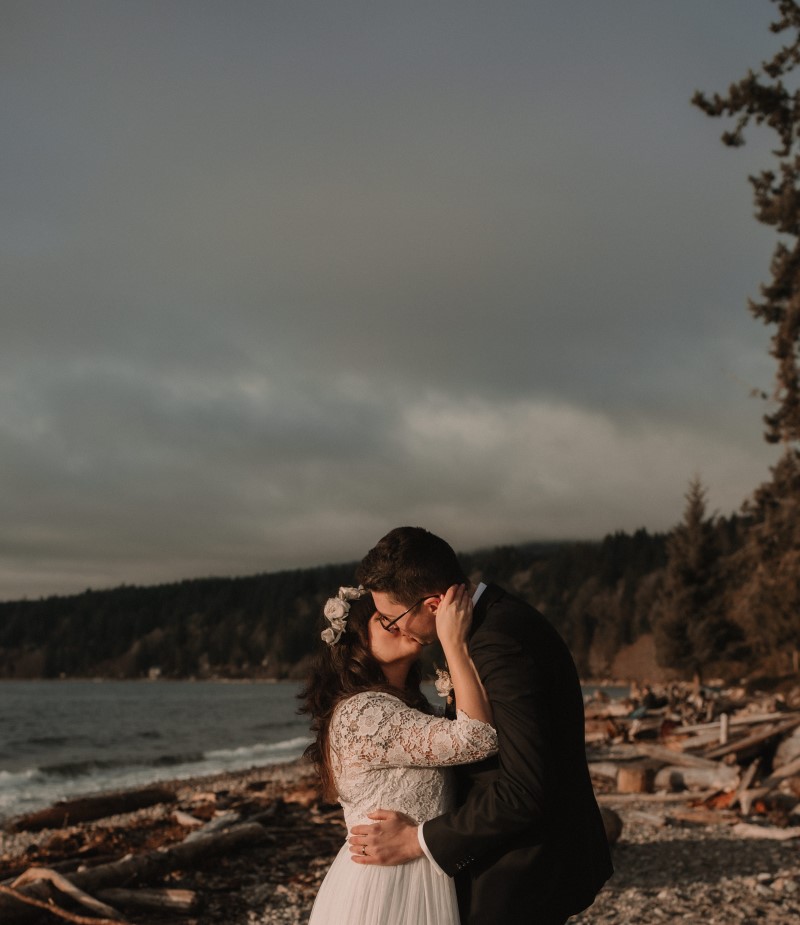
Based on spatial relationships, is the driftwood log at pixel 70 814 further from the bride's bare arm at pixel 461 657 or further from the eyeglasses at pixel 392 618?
the bride's bare arm at pixel 461 657

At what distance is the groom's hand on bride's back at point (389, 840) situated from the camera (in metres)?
3.15

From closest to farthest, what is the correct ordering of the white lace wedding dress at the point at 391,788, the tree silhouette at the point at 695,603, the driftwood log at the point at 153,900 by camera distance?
the white lace wedding dress at the point at 391,788, the driftwood log at the point at 153,900, the tree silhouette at the point at 695,603

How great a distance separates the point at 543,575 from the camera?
186125 millimetres

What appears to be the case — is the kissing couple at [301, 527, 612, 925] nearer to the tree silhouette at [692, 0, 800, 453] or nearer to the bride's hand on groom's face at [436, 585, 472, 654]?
the bride's hand on groom's face at [436, 585, 472, 654]

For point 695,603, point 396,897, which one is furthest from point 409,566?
point 695,603

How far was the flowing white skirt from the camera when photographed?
3123 millimetres

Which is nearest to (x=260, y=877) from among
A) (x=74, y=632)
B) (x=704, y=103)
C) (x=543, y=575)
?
(x=704, y=103)

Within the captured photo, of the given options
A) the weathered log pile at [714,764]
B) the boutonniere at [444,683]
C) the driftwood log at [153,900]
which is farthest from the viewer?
the weathered log pile at [714,764]

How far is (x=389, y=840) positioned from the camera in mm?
3152

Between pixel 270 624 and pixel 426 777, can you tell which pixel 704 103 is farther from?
pixel 270 624

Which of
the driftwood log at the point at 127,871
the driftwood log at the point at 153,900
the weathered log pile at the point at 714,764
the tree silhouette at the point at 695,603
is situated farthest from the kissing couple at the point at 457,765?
the tree silhouette at the point at 695,603

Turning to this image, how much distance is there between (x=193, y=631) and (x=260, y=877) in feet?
625

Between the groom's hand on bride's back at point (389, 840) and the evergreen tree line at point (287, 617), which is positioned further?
the evergreen tree line at point (287, 617)

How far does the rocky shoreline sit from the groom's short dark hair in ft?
17.4
